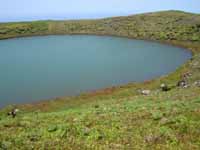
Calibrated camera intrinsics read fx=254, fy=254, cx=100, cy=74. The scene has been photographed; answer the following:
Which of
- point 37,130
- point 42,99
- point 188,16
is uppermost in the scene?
point 188,16

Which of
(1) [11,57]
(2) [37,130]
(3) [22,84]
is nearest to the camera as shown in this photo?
(2) [37,130]

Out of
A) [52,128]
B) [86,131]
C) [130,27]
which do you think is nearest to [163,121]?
[86,131]

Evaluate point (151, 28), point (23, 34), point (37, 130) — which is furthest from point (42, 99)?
point (23, 34)

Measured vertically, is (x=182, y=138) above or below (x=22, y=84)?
above

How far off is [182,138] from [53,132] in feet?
28.7

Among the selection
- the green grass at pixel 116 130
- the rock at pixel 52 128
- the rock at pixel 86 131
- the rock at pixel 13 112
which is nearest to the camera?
the green grass at pixel 116 130

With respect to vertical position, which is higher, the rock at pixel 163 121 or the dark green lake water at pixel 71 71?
the rock at pixel 163 121

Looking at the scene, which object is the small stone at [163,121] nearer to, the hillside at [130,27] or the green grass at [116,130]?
the green grass at [116,130]

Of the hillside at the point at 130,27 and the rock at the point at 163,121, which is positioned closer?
the rock at the point at 163,121

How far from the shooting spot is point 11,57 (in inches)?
3009

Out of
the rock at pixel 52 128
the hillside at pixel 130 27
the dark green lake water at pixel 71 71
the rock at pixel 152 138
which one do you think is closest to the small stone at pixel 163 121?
the rock at pixel 152 138

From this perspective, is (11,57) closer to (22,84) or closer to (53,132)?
(22,84)

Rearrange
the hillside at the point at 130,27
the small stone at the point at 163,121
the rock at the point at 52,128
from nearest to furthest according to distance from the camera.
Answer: the small stone at the point at 163,121 → the rock at the point at 52,128 → the hillside at the point at 130,27

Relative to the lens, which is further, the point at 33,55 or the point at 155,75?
the point at 33,55
